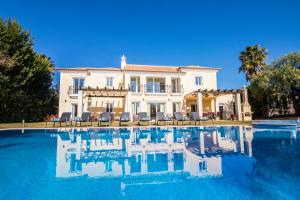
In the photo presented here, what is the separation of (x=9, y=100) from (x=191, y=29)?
74.0ft

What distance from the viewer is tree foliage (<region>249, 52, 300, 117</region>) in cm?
2520

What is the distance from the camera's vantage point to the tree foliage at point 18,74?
19797 mm

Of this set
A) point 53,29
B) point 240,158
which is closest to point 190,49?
point 53,29

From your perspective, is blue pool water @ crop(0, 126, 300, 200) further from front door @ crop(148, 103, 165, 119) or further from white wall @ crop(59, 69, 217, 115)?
front door @ crop(148, 103, 165, 119)

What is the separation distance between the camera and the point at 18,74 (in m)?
21.4

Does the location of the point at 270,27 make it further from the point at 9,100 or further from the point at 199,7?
the point at 9,100

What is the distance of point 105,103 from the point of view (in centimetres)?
2489

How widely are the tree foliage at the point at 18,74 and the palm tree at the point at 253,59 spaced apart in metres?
29.7

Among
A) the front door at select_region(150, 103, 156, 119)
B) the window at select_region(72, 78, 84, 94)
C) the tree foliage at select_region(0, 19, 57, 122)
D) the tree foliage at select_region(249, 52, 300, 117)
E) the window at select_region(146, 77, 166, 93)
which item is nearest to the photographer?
the tree foliage at select_region(0, 19, 57, 122)

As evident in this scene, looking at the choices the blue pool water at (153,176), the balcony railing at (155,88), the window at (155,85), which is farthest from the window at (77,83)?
the blue pool water at (153,176)

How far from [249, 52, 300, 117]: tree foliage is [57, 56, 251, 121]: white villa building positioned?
4.34 metres

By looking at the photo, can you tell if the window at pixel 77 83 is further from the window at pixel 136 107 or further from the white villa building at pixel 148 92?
the window at pixel 136 107

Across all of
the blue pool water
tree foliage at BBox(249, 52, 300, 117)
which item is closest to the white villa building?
tree foliage at BBox(249, 52, 300, 117)

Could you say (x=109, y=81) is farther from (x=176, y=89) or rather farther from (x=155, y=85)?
(x=176, y=89)
